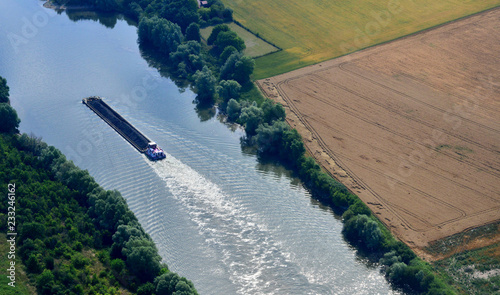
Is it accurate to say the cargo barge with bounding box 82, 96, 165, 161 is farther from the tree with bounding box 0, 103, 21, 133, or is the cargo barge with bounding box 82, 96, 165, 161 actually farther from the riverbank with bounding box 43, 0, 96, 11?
the riverbank with bounding box 43, 0, 96, 11

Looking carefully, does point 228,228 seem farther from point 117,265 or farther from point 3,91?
point 3,91

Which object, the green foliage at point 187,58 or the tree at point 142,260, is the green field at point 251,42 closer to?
the green foliage at point 187,58

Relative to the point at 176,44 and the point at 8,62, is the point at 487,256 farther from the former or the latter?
the point at 8,62

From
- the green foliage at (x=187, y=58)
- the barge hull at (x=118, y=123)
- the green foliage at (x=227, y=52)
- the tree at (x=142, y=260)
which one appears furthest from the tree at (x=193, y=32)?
the tree at (x=142, y=260)

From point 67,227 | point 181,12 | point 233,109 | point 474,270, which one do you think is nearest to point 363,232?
point 474,270

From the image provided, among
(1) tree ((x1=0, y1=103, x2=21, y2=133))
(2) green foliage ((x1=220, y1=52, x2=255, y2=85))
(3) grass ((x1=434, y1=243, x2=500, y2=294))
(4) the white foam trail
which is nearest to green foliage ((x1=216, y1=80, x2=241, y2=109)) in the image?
(2) green foliage ((x1=220, y1=52, x2=255, y2=85))
